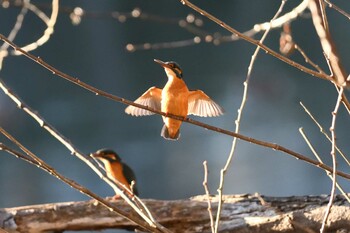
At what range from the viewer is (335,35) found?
604 centimetres

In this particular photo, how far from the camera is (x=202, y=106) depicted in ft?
8.05

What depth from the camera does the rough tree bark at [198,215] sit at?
2164 millimetres

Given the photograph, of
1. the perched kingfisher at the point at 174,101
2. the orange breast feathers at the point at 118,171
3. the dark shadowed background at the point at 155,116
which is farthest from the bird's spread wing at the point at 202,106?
the dark shadowed background at the point at 155,116

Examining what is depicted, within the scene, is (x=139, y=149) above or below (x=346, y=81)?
above

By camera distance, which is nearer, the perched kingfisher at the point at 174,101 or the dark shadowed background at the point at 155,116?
the perched kingfisher at the point at 174,101

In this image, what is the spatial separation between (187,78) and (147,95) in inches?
156

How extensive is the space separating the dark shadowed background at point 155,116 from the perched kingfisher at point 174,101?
3.21 meters

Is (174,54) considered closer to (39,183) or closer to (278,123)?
(278,123)

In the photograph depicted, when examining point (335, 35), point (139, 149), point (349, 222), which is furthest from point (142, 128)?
point (349, 222)

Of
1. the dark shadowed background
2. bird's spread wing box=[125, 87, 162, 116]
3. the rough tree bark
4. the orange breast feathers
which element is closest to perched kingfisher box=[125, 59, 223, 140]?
bird's spread wing box=[125, 87, 162, 116]

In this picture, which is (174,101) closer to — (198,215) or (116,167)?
(198,215)

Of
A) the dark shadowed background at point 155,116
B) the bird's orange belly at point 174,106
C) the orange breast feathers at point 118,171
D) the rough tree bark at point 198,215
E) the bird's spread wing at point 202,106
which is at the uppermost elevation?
the dark shadowed background at point 155,116

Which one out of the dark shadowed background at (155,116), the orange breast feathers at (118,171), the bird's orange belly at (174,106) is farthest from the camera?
the dark shadowed background at (155,116)

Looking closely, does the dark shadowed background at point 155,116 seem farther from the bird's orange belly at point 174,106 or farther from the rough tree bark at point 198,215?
the bird's orange belly at point 174,106
